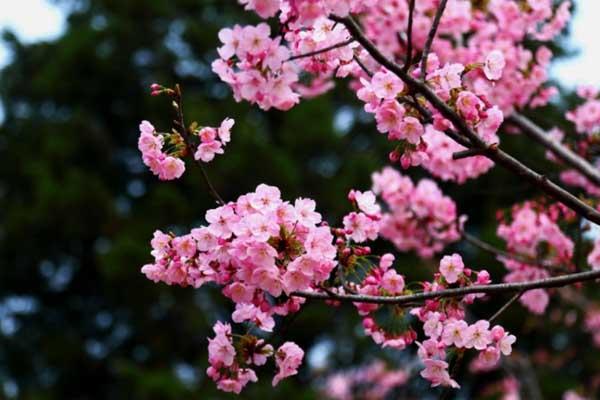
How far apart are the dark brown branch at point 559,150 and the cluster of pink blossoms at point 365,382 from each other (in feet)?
15.2

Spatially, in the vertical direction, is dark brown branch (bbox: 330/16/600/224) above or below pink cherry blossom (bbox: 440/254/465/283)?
above

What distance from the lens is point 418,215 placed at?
3314mm

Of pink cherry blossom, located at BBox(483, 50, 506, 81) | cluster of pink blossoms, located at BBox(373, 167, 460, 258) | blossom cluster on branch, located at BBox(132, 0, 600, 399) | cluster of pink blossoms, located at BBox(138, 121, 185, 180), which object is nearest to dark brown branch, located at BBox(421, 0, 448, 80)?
blossom cluster on branch, located at BBox(132, 0, 600, 399)

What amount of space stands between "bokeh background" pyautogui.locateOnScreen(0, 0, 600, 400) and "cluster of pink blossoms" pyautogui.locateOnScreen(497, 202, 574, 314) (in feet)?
12.8

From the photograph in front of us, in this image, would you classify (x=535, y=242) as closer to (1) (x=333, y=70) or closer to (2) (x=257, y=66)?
(1) (x=333, y=70)

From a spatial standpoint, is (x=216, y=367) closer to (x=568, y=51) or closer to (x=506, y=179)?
(x=506, y=179)

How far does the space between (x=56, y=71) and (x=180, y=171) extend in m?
9.07

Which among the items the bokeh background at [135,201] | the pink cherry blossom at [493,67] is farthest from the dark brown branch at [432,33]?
the bokeh background at [135,201]

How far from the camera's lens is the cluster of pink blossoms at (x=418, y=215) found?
332 centimetres

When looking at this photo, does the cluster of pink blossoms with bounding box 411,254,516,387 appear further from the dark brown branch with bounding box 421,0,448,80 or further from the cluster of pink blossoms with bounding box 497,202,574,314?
the cluster of pink blossoms with bounding box 497,202,574,314

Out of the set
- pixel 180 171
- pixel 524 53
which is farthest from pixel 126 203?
pixel 180 171

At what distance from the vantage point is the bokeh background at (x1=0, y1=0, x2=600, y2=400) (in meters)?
8.13

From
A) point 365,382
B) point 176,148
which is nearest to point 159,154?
point 176,148

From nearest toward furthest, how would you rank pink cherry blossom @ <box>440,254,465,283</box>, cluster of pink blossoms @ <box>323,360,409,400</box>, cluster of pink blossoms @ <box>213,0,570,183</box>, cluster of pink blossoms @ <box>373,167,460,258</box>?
cluster of pink blossoms @ <box>213,0,570,183</box>, pink cherry blossom @ <box>440,254,465,283</box>, cluster of pink blossoms @ <box>373,167,460,258</box>, cluster of pink blossoms @ <box>323,360,409,400</box>
